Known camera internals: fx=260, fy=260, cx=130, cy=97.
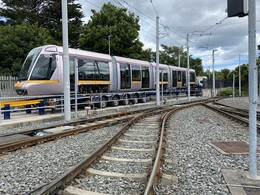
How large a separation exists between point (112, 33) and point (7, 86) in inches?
888

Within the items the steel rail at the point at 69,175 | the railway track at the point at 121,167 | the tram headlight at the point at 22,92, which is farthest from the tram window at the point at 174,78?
the steel rail at the point at 69,175

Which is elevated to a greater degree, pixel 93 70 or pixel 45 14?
pixel 45 14

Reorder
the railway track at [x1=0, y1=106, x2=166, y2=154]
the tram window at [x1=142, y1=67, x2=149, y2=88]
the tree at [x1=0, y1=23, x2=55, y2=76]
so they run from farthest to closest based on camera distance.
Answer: the tree at [x1=0, y1=23, x2=55, y2=76], the tram window at [x1=142, y1=67, x2=149, y2=88], the railway track at [x1=0, y1=106, x2=166, y2=154]

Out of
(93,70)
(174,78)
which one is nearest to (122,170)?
(93,70)

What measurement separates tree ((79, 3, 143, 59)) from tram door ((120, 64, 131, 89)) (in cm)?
1478

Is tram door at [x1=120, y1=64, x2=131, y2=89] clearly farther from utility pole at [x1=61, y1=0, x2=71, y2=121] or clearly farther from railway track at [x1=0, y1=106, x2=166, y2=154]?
railway track at [x1=0, y1=106, x2=166, y2=154]

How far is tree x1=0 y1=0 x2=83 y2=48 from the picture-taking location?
3225 cm

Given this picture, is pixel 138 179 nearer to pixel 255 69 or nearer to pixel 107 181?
pixel 107 181

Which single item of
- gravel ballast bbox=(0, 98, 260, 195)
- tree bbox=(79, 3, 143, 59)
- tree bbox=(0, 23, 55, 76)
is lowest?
gravel ballast bbox=(0, 98, 260, 195)

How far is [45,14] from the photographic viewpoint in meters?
34.6

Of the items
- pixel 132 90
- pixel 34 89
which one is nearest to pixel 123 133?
pixel 34 89

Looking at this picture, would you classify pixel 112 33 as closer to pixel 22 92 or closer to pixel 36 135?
pixel 22 92

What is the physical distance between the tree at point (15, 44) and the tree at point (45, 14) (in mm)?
6395

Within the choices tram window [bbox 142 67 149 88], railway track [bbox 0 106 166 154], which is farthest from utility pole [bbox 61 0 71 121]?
tram window [bbox 142 67 149 88]
